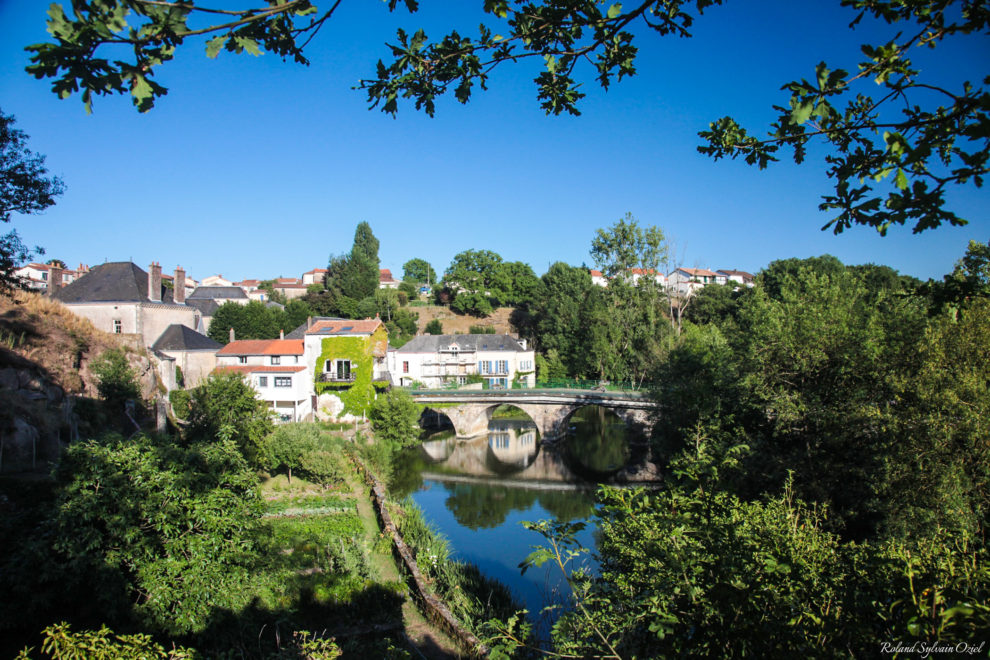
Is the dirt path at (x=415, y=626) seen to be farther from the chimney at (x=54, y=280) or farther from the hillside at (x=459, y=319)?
the hillside at (x=459, y=319)

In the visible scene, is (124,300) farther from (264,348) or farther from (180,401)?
(180,401)

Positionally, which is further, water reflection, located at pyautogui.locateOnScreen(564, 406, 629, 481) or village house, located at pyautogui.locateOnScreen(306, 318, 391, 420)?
village house, located at pyautogui.locateOnScreen(306, 318, 391, 420)

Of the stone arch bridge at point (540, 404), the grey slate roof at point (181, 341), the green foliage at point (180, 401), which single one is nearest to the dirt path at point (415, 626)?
the green foliage at point (180, 401)

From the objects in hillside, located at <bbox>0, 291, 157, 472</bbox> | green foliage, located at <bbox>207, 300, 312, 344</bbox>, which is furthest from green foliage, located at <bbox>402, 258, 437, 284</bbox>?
hillside, located at <bbox>0, 291, 157, 472</bbox>

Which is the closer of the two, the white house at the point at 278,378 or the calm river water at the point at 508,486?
the calm river water at the point at 508,486

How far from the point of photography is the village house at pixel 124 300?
3294 centimetres

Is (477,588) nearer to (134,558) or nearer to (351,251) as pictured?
(134,558)

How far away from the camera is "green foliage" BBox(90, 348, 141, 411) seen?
758 inches

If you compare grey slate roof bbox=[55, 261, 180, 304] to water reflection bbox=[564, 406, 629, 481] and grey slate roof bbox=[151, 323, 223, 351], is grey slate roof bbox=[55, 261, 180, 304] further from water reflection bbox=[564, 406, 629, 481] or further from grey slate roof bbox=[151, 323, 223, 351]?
water reflection bbox=[564, 406, 629, 481]

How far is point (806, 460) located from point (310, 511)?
15.8m

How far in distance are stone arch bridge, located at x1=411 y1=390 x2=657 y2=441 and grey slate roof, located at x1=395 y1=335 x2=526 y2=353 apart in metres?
9.06

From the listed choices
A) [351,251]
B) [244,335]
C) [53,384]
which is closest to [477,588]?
[53,384]

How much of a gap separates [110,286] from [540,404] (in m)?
29.2

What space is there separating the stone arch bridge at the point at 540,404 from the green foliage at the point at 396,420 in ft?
13.4
